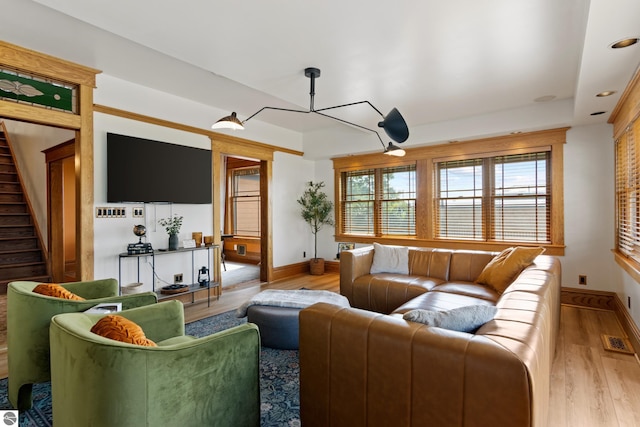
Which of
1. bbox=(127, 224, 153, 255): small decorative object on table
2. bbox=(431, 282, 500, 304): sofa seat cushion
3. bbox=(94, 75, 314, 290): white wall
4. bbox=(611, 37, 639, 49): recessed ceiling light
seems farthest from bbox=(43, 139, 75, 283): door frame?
bbox=(611, 37, 639, 49): recessed ceiling light

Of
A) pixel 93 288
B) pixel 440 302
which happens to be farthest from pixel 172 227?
pixel 440 302

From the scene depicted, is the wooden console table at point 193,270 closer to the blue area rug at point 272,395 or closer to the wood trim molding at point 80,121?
the wood trim molding at point 80,121

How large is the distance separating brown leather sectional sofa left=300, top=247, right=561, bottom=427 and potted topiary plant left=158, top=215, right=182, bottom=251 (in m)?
3.22

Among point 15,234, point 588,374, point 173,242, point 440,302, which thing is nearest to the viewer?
point 588,374

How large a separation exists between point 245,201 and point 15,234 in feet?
15.0

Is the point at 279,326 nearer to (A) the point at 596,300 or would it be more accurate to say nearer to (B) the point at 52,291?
(B) the point at 52,291

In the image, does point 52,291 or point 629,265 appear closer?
point 52,291

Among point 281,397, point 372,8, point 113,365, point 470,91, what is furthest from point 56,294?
point 470,91

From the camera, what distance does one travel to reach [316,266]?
672 centimetres

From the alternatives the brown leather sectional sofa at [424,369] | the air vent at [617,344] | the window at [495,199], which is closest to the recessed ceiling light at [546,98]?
the window at [495,199]

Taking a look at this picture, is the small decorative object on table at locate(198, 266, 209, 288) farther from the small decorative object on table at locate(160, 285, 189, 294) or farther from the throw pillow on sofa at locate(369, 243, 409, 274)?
the throw pillow on sofa at locate(369, 243, 409, 274)

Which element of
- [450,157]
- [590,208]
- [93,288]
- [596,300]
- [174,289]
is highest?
[450,157]

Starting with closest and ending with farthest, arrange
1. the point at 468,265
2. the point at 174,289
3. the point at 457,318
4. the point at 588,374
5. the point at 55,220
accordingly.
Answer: the point at 457,318 → the point at 588,374 → the point at 468,265 → the point at 174,289 → the point at 55,220

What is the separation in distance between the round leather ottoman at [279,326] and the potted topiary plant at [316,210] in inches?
145
